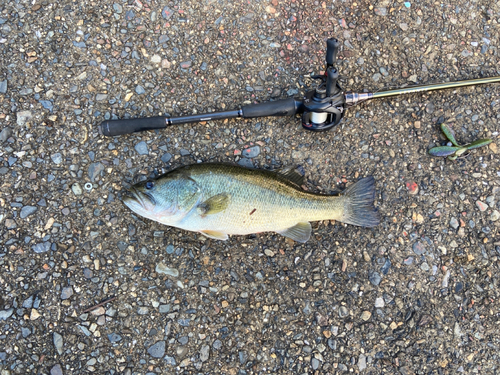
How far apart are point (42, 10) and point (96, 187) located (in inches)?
74.9

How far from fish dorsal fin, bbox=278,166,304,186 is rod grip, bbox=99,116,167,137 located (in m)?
1.25

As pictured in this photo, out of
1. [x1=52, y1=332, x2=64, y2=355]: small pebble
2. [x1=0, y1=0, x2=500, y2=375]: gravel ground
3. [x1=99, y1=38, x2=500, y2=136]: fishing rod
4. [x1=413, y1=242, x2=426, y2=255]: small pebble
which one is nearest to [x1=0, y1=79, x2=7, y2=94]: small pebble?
[x1=0, y1=0, x2=500, y2=375]: gravel ground

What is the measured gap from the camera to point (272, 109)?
319 centimetres

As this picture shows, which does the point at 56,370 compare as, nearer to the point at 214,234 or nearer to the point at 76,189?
the point at 76,189

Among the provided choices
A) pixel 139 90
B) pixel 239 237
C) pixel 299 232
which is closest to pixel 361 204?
pixel 299 232

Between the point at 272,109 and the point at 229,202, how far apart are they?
1022mm

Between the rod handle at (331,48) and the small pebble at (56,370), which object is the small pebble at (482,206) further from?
the small pebble at (56,370)

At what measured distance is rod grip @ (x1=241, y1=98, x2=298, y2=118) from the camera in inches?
125

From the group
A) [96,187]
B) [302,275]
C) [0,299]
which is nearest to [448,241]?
[302,275]

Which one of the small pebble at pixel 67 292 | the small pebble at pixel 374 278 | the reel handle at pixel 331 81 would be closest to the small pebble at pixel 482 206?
the small pebble at pixel 374 278

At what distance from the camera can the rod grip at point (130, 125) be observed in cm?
312

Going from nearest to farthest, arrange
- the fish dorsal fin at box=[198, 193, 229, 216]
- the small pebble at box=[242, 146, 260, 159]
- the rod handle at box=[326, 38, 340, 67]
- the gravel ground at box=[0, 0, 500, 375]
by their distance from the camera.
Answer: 1. the rod handle at box=[326, 38, 340, 67]
2. the fish dorsal fin at box=[198, 193, 229, 216]
3. the gravel ground at box=[0, 0, 500, 375]
4. the small pebble at box=[242, 146, 260, 159]

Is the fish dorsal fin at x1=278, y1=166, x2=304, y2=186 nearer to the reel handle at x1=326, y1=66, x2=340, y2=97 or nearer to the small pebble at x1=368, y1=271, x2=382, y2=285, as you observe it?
the reel handle at x1=326, y1=66, x2=340, y2=97

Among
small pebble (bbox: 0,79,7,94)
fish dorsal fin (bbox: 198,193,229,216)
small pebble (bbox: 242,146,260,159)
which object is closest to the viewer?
fish dorsal fin (bbox: 198,193,229,216)
